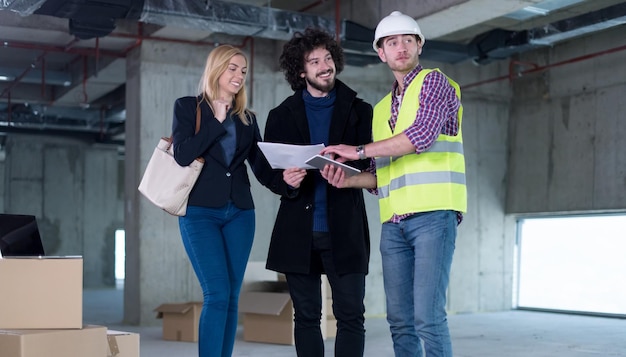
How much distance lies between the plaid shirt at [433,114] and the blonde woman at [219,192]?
0.74 m

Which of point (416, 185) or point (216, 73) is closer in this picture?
point (416, 185)

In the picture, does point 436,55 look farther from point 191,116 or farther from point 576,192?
point 191,116

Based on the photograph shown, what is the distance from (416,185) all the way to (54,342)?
1.31 meters

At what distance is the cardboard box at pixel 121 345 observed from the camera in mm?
3084

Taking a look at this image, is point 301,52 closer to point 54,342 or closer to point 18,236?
point 18,236

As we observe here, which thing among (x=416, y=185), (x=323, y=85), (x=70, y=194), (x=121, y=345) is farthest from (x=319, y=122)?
(x=70, y=194)

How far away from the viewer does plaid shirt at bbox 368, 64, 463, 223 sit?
2.57 meters

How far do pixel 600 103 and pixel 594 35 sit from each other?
713mm

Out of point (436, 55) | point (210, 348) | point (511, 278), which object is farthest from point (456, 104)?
point (511, 278)

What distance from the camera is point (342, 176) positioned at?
2.81m

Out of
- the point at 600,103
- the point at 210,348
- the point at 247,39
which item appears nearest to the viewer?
the point at 210,348

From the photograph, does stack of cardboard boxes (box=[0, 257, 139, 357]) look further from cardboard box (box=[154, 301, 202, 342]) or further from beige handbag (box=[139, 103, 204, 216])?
cardboard box (box=[154, 301, 202, 342])

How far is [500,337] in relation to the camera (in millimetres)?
6289

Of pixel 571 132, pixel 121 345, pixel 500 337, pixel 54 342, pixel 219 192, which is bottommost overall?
pixel 500 337
